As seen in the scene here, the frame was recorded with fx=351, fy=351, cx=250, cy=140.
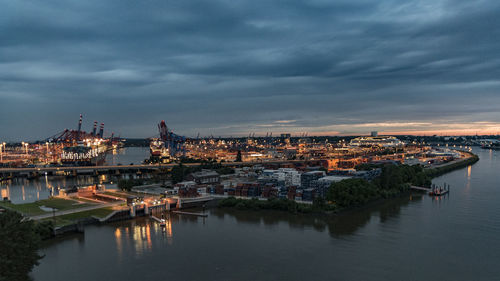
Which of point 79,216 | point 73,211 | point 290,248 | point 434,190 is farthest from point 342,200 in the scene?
point 73,211

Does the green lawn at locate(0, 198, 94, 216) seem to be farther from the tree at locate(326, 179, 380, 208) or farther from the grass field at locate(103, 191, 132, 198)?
the tree at locate(326, 179, 380, 208)

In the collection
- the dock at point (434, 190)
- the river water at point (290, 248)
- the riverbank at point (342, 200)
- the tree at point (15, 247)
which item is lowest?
the river water at point (290, 248)

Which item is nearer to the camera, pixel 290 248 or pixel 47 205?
pixel 290 248

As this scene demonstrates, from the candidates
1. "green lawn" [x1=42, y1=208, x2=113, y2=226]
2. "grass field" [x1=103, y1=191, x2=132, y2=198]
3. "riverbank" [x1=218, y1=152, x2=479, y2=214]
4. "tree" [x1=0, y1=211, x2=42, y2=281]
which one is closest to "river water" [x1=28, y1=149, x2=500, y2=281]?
"riverbank" [x1=218, y1=152, x2=479, y2=214]

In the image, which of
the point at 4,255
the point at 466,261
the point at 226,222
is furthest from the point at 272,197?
the point at 4,255

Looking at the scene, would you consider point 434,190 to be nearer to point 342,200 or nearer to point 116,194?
point 342,200

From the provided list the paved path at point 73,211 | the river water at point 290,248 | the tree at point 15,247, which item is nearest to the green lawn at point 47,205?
the paved path at point 73,211

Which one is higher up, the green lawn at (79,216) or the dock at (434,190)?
the green lawn at (79,216)

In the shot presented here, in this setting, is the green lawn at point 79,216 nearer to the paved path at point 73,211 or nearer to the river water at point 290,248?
the paved path at point 73,211
